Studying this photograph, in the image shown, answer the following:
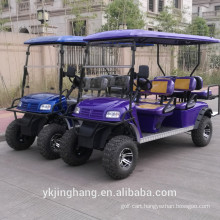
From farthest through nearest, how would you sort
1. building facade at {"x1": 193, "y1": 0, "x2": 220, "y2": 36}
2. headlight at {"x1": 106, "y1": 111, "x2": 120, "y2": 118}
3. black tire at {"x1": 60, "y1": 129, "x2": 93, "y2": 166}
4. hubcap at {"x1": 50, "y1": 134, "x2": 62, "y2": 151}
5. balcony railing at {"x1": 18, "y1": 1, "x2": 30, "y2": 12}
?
building facade at {"x1": 193, "y1": 0, "x2": 220, "y2": 36}
balcony railing at {"x1": 18, "y1": 1, "x2": 30, "y2": 12}
hubcap at {"x1": 50, "y1": 134, "x2": 62, "y2": 151}
black tire at {"x1": 60, "y1": 129, "x2": 93, "y2": 166}
headlight at {"x1": 106, "y1": 111, "x2": 120, "y2": 118}

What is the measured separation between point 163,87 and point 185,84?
0.60 meters

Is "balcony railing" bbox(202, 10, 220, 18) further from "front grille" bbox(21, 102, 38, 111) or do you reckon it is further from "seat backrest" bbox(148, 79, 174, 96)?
"front grille" bbox(21, 102, 38, 111)

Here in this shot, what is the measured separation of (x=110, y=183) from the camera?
13.4 feet

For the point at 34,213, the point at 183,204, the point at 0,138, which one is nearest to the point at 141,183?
the point at 183,204

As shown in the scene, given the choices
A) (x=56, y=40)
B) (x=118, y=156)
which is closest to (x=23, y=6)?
(x=56, y=40)

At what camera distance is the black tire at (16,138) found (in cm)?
539

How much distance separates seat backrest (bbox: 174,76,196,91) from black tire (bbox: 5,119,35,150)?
2.86 m

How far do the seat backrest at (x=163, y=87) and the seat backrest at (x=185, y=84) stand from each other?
50 cm

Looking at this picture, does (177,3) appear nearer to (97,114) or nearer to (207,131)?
(207,131)

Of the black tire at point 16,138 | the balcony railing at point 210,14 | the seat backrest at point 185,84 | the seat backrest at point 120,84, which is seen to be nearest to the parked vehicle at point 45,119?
the black tire at point 16,138

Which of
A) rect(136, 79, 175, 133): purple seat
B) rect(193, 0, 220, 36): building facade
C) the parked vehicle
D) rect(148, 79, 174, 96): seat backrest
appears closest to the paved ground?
the parked vehicle

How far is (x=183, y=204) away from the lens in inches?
137

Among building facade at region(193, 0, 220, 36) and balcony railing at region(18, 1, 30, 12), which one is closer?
balcony railing at region(18, 1, 30, 12)

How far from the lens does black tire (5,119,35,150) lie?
539 cm
